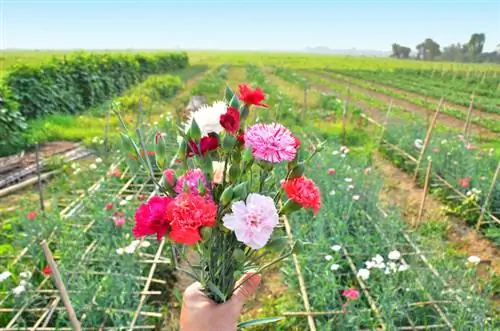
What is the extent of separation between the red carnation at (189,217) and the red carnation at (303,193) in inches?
7.0

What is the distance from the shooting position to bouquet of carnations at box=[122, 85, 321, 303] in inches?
39.3

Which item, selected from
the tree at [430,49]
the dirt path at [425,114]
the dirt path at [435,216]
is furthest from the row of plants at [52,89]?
the tree at [430,49]

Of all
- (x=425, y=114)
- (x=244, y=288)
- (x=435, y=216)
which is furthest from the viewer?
(x=425, y=114)

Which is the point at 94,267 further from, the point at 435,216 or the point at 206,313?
the point at 435,216

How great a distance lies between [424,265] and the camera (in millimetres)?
3553

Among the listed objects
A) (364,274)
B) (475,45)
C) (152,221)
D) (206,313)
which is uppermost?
(152,221)

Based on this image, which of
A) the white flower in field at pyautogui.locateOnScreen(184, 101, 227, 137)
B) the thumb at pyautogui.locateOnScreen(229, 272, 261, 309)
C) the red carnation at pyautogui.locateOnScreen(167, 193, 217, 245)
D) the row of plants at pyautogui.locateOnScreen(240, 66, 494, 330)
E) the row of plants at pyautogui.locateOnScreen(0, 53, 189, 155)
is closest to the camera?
the red carnation at pyautogui.locateOnScreen(167, 193, 217, 245)

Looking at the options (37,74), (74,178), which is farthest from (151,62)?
(74,178)

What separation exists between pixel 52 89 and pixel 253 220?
10.7m

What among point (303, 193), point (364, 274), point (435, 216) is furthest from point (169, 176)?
point (435, 216)

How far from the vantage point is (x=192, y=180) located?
1123 mm

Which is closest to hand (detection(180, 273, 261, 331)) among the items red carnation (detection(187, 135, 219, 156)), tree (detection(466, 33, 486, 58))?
red carnation (detection(187, 135, 219, 156))

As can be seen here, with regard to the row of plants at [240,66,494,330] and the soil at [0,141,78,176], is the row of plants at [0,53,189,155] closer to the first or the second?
the soil at [0,141,78,176]

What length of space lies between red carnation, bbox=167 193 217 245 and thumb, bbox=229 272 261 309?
28 cm
